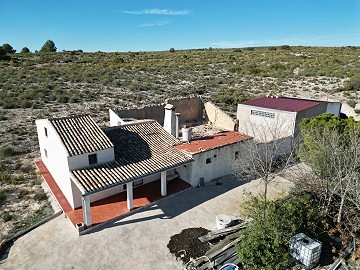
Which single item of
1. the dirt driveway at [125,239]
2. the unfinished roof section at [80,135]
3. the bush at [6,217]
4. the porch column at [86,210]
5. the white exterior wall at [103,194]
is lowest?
the dirt driveway at [125,239]

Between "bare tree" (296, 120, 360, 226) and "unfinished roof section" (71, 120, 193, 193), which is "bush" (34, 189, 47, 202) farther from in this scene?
"bare tree" (296, 120, 360, 226)

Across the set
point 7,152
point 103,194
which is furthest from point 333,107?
point 7,152

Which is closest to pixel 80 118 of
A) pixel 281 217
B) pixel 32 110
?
pixel 281 217

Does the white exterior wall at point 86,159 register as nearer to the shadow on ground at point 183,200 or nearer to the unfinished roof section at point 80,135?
the unfinished roof section at point 80,135

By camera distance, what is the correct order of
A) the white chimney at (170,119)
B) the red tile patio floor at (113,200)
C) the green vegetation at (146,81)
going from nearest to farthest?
the red tile patio floor at (113,200) → the white chimney at (170,119) → the green vegetation at (146,81)

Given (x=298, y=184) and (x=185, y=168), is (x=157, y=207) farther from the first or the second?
(x=298, y=184)

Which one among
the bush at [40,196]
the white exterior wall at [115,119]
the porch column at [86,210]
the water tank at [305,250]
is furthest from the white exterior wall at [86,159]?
the water tank at [305,250]

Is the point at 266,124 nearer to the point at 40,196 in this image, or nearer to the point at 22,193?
the point at 40,196
